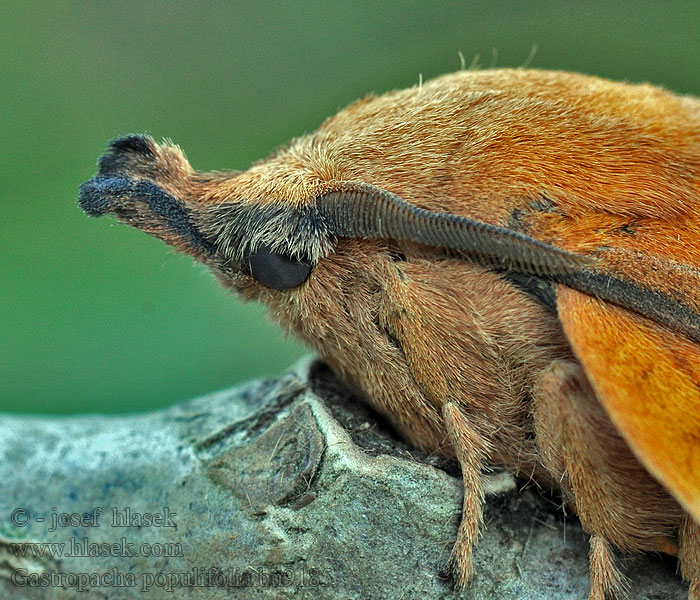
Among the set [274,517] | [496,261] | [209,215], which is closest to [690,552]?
[496,261]

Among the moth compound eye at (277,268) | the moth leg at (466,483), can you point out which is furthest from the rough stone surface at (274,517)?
the moth compound eye at (277,268)

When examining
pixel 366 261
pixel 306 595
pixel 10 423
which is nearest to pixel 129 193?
pixel 366 261

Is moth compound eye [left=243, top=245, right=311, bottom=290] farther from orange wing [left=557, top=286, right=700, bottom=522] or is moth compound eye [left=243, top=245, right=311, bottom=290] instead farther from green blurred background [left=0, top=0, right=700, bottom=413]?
green blurred background [left=0, top=0, right=700, bottom=413]

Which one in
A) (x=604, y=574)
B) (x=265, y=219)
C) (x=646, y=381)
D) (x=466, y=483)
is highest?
(x=265, y=219)

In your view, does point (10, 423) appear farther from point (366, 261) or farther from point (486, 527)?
point (486, 527)

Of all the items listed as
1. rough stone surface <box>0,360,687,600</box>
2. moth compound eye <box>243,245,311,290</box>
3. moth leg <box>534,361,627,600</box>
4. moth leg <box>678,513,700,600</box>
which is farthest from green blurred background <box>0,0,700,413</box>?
moth leg <box>678,513,700,600</box>

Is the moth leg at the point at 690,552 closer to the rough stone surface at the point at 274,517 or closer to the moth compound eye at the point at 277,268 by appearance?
the rough stone surface at the point at 274,517

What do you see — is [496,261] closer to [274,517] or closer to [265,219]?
[265,219]
